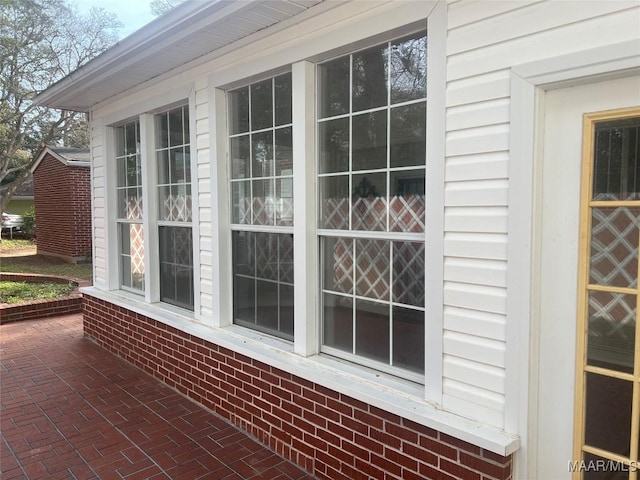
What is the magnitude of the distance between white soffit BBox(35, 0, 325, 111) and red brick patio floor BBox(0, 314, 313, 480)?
300cm

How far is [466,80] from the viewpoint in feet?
7.37

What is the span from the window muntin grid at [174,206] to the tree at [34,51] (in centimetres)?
1099

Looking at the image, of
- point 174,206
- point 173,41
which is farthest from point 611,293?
point 174,206

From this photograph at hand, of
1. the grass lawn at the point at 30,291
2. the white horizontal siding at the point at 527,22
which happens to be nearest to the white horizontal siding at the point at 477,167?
the white horizontal siding at the point at 527,22

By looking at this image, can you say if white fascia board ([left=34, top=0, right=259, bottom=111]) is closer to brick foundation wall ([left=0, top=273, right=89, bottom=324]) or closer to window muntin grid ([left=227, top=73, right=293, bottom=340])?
window muntin grid ([left=227, top=73, right=293, bottom=340])

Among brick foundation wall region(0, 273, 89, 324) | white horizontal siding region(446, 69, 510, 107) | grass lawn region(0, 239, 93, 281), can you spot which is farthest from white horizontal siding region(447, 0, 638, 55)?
grass lawn region(0, 239, 93, 281)

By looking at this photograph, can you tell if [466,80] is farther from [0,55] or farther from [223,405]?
[0,55]

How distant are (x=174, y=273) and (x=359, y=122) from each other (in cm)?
283

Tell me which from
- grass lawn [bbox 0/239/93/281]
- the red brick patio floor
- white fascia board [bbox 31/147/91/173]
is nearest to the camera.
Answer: the red brick patio floor

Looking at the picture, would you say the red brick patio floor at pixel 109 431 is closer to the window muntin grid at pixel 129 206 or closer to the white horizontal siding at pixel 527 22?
the window muntin grid at pixel 129 206

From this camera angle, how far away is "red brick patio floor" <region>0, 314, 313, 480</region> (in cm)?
315

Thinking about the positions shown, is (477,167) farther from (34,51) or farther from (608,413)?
(34,51)

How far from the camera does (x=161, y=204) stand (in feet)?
16.3

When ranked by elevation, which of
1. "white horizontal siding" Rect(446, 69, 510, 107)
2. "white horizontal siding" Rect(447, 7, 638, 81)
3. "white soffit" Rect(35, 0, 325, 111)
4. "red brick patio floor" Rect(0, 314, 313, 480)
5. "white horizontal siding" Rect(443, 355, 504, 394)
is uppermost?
"white soffit" Rect(35, 0, 325, 111)
